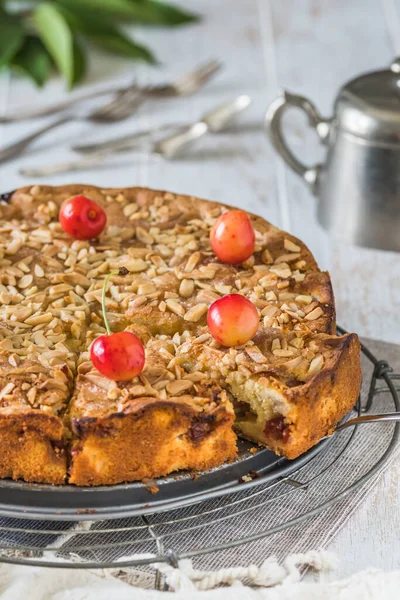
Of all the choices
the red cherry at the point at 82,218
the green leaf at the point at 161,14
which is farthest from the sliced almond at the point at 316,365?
the green leaf at the point at 161,14

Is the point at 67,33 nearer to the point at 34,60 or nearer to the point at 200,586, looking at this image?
the point at 34,60

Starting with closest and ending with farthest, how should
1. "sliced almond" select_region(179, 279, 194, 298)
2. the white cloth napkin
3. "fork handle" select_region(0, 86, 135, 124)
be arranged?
1. the white cloth napkin
2. "sliced almond" select_region(179, 279, 194, 298)
3. "fork handle" select_region(0, 86, 135, 124)

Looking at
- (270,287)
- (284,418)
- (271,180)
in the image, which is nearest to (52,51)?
(271,180)

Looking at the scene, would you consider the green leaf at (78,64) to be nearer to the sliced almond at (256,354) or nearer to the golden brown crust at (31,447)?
the sliced almond at (256,354)

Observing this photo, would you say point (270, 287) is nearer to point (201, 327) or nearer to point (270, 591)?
point (201, 327)

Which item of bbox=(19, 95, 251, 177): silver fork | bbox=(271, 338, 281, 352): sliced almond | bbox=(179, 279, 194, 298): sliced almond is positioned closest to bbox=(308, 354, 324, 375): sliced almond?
bbox=(271, 338, 281, 352): sliced almond

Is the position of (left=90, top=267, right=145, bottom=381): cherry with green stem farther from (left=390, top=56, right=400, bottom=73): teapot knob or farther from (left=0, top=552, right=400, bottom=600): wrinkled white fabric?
(left=390, top=56, right=400, bottom=73): teapot knob

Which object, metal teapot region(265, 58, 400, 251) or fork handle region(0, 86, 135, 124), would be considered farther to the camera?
fork handle region(0, 86, 135, 124)

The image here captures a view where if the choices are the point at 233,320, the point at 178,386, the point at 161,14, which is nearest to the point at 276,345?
the point at 233,320
